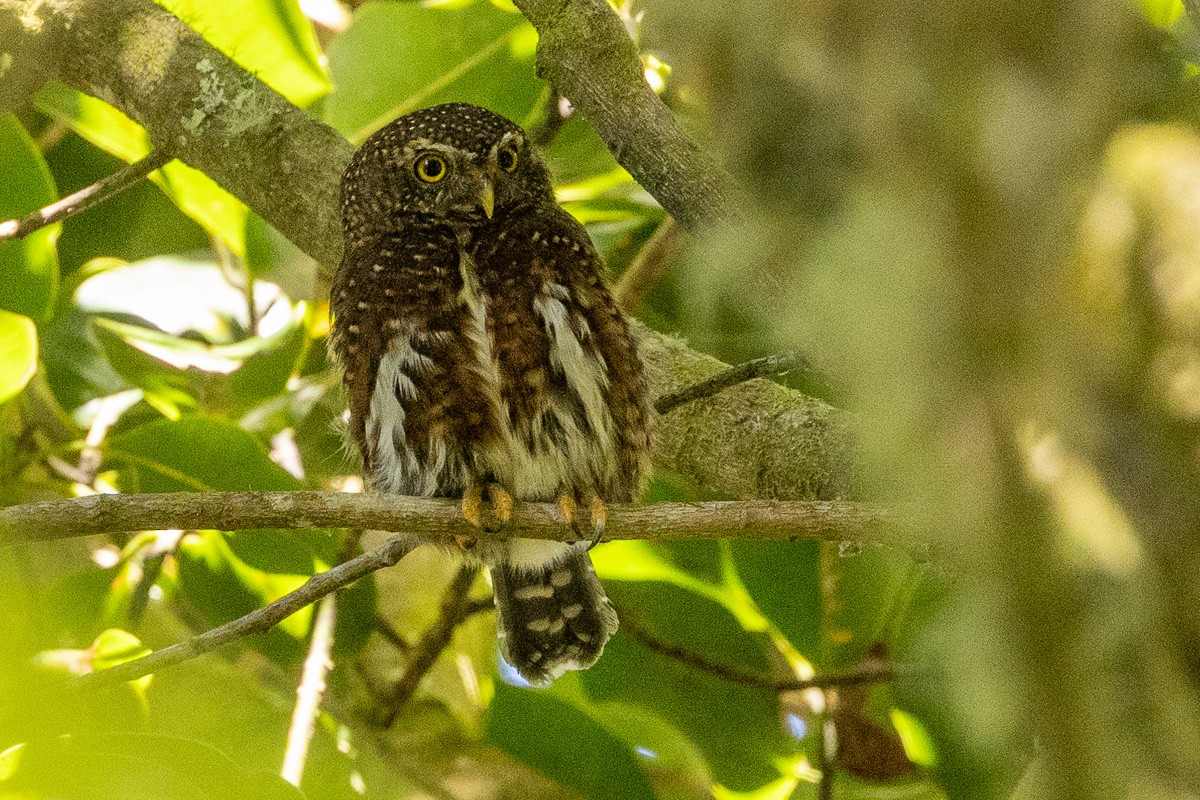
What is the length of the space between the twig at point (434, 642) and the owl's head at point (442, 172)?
2.46 feet

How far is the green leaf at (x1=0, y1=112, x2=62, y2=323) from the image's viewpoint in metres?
2.52

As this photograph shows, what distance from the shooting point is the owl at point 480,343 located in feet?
7.30

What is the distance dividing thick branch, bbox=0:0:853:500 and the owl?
10 cm

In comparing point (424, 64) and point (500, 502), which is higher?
point (424, 64)

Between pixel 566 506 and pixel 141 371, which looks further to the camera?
pixel 141 371

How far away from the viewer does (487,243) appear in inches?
94.0

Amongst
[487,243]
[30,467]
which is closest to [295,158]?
[487,243]

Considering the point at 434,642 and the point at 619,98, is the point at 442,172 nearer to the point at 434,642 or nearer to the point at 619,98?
the point at 619,98

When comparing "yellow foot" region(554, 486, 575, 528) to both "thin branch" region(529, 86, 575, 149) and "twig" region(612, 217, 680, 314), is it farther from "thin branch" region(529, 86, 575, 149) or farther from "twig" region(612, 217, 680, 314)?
"thin branch" region(529, 86, 575, 149)

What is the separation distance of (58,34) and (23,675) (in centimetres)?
217

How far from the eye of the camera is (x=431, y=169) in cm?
254

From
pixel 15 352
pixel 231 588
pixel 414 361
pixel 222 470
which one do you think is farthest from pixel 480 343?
pixel 231 588

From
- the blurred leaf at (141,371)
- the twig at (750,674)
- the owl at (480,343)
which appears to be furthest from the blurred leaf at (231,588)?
the twig at (750,674)

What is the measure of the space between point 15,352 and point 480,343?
0.81m
